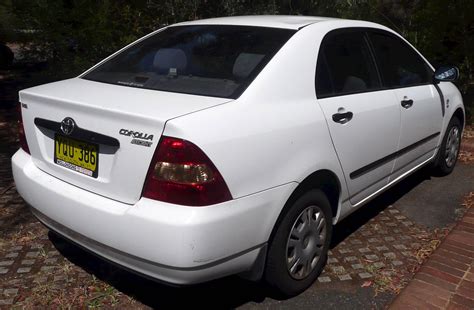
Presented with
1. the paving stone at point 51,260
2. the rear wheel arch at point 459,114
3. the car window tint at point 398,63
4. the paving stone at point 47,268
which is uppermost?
the car window tint at point 398,63

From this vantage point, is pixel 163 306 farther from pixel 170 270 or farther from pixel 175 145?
pixel 175 145

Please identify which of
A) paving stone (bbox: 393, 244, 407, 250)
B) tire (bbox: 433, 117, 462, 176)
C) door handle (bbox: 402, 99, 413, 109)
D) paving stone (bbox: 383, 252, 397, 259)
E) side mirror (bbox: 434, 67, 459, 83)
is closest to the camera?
paving stone (bbox: 383, 252, 397, 259)

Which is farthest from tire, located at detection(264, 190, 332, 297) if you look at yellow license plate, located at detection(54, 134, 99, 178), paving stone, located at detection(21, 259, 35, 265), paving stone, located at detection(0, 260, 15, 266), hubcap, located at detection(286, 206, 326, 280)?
paving stone, located at detection(0, 260, 15, 266)

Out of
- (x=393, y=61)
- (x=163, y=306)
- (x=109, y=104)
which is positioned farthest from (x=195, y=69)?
(x=393, y=61)

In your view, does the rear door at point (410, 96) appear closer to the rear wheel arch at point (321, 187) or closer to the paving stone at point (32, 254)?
the rear wheel arch at point (321, 187)

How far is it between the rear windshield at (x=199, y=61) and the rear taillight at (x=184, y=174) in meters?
0.47

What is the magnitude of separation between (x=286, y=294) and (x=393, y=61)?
6.88 ft

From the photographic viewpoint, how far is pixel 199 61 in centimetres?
293

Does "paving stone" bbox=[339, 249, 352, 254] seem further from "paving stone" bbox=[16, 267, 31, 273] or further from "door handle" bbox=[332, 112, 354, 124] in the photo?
"paving stone" bbox=[16, 267, 31, 273]

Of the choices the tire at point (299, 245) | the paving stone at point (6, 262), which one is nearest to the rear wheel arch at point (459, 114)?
the tire at point (299, 245)

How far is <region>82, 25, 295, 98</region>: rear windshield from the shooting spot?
2.66m

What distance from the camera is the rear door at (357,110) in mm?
2969

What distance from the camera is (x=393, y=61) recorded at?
3871mm

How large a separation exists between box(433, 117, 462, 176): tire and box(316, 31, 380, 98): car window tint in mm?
1756
